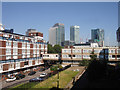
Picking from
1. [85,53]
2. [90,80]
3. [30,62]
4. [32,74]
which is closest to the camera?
[90,80]

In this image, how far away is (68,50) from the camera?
69000 millimetres

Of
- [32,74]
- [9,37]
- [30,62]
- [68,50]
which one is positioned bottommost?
[32,74]

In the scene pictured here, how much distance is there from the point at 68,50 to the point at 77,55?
17.5ft

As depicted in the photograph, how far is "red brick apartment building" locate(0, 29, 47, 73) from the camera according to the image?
45188 millimetres

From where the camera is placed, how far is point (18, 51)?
172 feet

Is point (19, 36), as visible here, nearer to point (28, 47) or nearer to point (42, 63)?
point (28, 47)

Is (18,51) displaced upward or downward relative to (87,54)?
upward

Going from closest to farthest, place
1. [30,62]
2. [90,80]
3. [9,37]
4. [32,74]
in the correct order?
[90,80]
[9,37]
[32,74]
[30,62]

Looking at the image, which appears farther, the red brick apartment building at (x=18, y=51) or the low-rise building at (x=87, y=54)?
the low-rise building at (x=87, y=54)

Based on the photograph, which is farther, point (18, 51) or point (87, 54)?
point (87, 54)

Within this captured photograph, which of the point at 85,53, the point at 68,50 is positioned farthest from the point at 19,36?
the point at 85,53

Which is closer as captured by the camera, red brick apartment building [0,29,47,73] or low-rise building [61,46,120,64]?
red brick apartment building [0,29,47,73]

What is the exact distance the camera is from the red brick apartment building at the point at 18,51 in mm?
45188

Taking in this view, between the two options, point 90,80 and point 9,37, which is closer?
point 90,80
